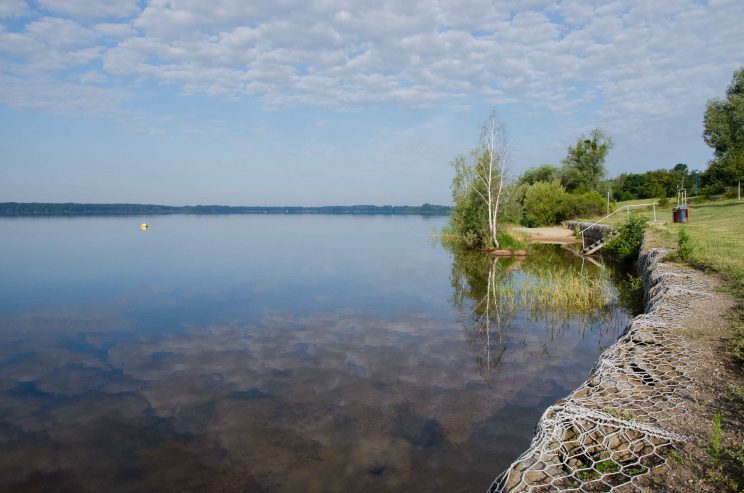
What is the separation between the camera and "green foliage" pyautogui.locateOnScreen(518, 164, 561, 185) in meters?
67.9

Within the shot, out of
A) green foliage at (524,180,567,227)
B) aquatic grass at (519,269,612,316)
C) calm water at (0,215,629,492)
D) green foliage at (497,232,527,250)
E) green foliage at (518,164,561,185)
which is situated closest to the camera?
calm water at (0,215,629,492)

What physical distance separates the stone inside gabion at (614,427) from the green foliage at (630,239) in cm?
1877

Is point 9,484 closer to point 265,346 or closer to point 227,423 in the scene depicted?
point 227,423

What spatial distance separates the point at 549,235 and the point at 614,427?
141 ft

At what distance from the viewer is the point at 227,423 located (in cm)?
757

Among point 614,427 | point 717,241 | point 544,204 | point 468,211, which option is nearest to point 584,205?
point 544,204

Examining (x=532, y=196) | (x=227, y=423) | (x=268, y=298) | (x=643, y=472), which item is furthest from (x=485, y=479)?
(x=532, y=196)

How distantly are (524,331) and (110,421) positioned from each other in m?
9.60

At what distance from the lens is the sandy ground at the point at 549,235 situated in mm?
41531

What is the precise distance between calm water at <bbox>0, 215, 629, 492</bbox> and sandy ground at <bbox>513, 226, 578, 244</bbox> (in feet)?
78.5

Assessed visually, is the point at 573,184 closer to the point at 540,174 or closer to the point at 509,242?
the point at 540,174

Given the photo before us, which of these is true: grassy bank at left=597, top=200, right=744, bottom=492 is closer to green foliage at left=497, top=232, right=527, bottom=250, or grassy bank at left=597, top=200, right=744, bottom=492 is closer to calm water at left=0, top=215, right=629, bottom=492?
calm water at left=0, top=215, right=629, bottom=492

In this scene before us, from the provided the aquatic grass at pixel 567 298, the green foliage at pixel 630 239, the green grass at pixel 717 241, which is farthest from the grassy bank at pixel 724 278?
the aquatic grass at pixel 567 298

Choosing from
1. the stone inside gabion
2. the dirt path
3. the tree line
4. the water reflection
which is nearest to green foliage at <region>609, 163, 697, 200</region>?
the tree line
